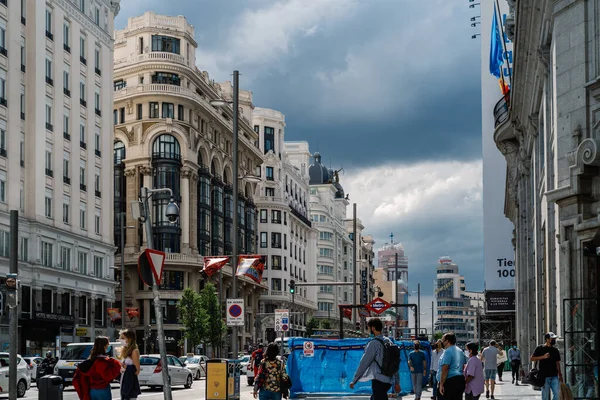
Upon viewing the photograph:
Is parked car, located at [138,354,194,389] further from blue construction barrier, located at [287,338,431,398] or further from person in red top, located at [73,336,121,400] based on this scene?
person in red top, located at [73,336,121,400]

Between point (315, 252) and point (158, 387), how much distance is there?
99.0m

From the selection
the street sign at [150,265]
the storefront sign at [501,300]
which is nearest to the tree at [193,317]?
the storefront sign at [501,300]

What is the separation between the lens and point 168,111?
87688 millimetres

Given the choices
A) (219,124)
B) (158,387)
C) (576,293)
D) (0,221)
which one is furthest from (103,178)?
(576,293)

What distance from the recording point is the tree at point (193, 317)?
79.5 metres

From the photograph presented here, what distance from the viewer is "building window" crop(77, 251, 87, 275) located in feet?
224

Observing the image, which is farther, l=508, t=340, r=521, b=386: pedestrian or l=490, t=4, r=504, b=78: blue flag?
l=490, t=4, r=504, b=78: blue flag

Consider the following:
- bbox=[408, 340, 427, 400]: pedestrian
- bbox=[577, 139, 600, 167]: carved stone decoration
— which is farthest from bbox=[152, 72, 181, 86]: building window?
bbox=[577, 139, 600, 167]: carved stone decoration

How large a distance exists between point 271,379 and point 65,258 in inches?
2052

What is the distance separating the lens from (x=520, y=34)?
1001 inches

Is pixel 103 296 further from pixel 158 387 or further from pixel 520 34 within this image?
pixel 520 34

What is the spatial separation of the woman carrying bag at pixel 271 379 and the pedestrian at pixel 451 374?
2486 mm

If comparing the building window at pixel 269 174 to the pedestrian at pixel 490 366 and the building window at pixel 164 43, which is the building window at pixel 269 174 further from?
the pedestrian at pixel 490 366

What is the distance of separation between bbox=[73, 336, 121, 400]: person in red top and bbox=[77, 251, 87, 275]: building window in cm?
5600
